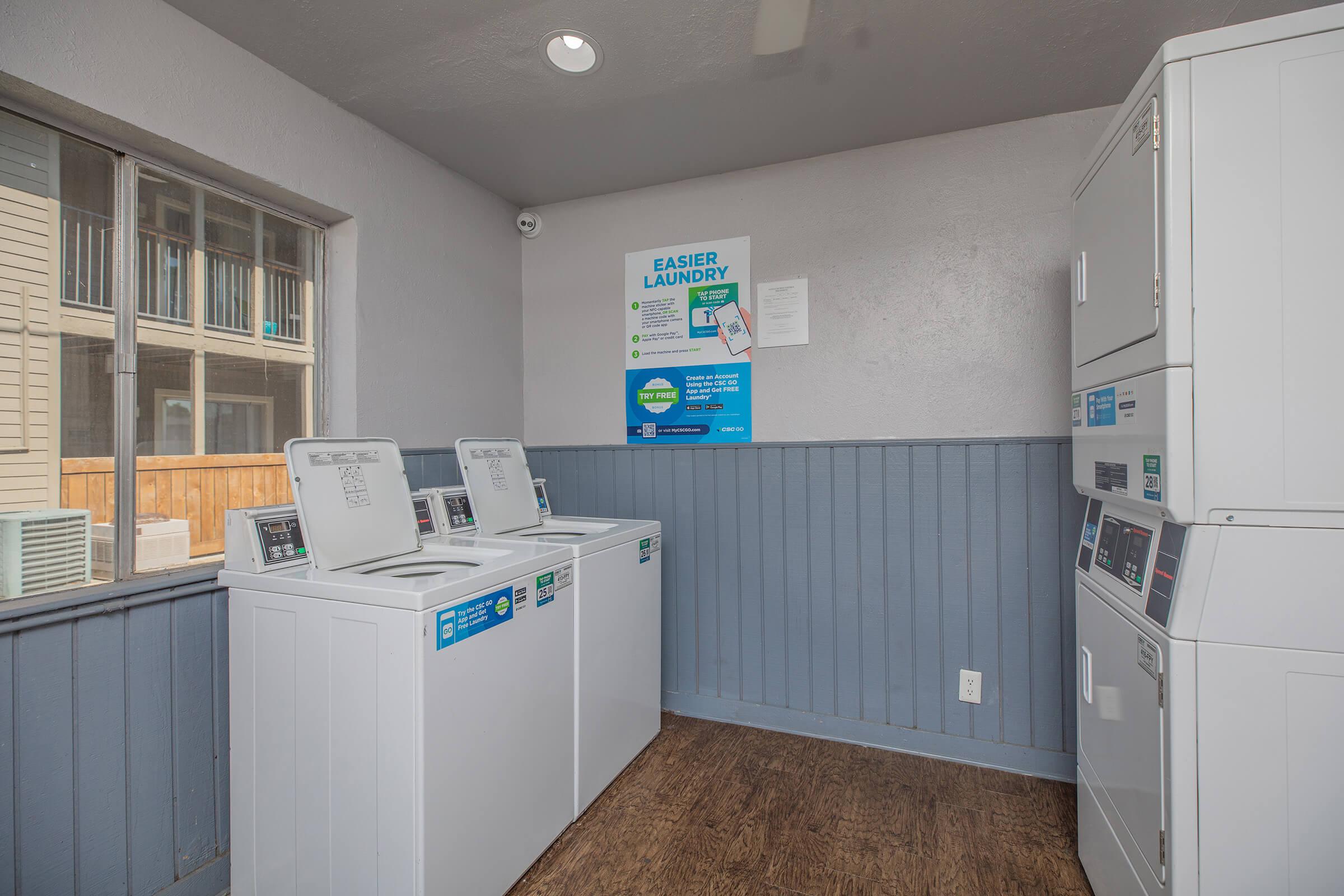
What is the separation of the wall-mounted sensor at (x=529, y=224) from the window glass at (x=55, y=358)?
5.63 feet

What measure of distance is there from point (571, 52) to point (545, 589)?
169 centimetres

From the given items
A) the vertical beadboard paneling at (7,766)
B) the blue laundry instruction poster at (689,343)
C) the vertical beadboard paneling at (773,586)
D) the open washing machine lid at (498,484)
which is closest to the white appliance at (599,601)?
the open washing machine lid at (498,484)

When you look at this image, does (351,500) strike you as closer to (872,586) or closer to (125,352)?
(125,352)

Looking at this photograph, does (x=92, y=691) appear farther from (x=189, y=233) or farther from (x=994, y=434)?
(x=994, y=434)

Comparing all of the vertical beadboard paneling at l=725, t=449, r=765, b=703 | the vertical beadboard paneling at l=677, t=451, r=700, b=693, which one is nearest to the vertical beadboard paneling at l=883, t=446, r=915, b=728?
the vertical beadboard paneling at l=725, t=449, r=765, b=703

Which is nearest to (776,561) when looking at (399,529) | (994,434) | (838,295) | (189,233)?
(994,434)

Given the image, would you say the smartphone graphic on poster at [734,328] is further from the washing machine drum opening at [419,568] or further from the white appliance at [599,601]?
the washing machine drum opening at [419,568]

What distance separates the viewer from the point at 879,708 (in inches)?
98.5

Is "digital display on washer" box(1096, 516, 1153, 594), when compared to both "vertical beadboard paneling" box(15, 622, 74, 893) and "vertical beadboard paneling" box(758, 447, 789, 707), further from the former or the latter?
"vertical beadboard paneling" box(15, 622, 74, 893)

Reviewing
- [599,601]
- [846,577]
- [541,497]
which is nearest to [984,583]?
[846,577]

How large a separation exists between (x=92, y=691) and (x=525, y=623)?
106cm

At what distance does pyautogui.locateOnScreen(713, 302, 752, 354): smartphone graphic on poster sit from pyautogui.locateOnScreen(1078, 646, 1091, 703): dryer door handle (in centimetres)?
167

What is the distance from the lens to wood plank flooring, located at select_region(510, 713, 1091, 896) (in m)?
1.74

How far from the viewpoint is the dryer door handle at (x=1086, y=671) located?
1.66 meters
